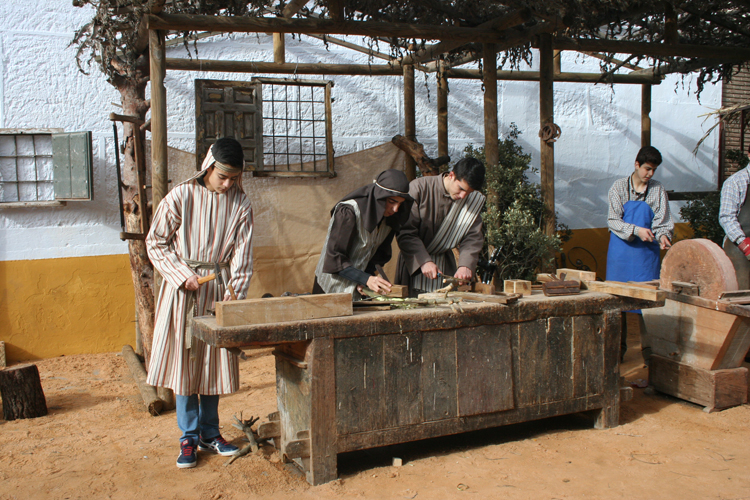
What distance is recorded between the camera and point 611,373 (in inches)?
151

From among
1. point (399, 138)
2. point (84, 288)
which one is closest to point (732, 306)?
point (399, 138)

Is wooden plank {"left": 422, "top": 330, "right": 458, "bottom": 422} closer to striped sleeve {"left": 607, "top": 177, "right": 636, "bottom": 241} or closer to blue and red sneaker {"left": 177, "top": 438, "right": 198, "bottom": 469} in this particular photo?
blue and red sneaker {"left": 177, "top": 438, "right": 198, "bottom": 469}

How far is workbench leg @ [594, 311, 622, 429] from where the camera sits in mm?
3805

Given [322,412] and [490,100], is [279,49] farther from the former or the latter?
[322,412]

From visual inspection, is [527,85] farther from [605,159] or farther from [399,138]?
[399,138]

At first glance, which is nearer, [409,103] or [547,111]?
[547,111]

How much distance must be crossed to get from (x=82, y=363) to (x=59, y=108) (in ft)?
8.34

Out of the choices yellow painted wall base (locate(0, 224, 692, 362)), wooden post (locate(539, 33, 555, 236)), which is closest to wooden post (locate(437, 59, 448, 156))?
wooden post (locate(539, 33, 555, 236))

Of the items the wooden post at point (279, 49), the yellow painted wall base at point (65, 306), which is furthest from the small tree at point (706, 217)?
the yellow painted wall base at point (65, 306)

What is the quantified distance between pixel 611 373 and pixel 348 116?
4548 mm

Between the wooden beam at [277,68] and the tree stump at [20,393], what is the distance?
3.08 metres

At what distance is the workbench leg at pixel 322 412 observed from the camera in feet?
9.91

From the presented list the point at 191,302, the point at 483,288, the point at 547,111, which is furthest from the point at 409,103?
the point at 191,302

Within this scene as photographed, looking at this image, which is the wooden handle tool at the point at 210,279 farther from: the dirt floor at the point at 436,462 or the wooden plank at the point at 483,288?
the wooden plank at the point at 483,288
